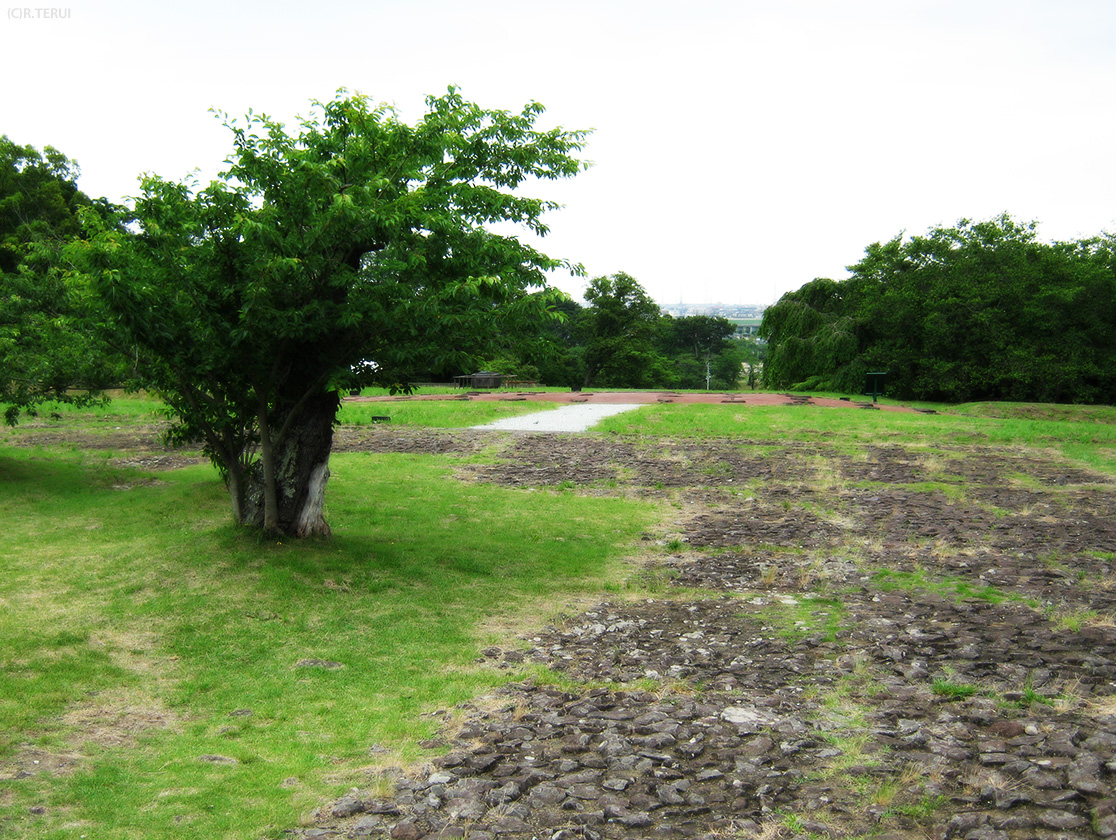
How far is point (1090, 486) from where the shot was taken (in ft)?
52.7

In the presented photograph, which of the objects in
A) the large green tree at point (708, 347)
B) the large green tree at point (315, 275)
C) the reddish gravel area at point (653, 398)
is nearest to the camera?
the large green tree at point (315, 275)

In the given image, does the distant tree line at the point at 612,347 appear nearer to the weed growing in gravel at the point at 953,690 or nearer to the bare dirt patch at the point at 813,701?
the bare dirt patch at the point at 813,701

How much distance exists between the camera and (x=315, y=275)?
369 inches

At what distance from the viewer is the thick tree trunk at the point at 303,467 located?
10320 millimetres

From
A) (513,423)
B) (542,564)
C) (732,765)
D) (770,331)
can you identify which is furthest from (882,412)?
(732,765)

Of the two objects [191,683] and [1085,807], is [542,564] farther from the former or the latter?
[1085,807]

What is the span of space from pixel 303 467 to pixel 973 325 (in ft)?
132

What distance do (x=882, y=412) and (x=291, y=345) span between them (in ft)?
88.8

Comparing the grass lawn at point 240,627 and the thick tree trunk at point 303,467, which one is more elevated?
the thick tree trunk at point 303,467

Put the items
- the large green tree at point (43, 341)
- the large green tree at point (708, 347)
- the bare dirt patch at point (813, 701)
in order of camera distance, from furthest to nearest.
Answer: the large green tree at point (708, 347) < the large green tree at point (43, 341) < the bare dirt patch at point (813, 701)

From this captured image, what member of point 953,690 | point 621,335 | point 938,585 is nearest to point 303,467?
point 953,690

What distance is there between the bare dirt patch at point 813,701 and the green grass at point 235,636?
69 centimetres

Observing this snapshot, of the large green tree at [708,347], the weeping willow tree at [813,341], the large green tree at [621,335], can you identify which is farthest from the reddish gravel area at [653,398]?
the large green tree at [708,347]

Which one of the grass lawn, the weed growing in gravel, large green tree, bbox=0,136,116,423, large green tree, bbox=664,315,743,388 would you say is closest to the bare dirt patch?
the weed growing in gravel
